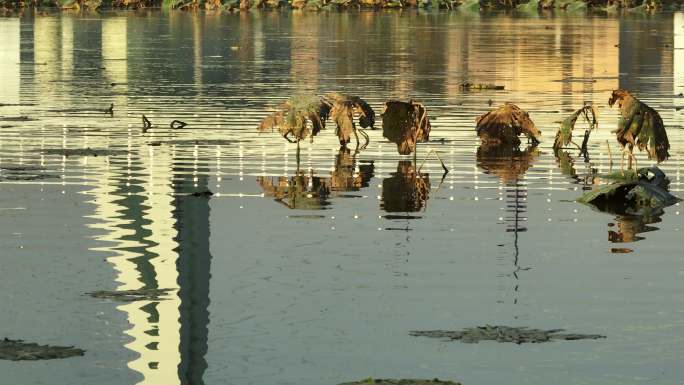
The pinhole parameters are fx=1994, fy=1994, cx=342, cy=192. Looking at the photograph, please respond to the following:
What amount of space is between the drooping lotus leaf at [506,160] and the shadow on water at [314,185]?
1.40m

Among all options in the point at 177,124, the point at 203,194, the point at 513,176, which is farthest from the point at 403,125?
the point at 177,124

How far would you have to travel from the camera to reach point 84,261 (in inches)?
607

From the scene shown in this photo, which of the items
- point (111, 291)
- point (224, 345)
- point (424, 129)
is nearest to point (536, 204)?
point (424, 129)

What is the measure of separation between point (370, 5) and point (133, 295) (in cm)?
11713

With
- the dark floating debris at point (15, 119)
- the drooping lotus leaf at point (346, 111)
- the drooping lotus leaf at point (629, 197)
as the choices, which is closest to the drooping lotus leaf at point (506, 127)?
the drooping lotus leaf at point (346, 111)

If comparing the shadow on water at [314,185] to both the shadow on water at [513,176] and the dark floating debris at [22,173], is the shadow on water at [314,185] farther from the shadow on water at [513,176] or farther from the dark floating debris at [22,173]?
the dark floating debris at [22,173]

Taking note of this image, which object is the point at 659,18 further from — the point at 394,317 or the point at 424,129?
the point at 394,317

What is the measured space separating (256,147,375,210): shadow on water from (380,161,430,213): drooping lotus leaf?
0.31 meters

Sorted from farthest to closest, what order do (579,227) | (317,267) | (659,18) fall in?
1. (659,18)
2. (579,227)
3. (317,267)

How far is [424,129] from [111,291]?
997 cm

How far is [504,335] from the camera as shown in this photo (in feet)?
40.6

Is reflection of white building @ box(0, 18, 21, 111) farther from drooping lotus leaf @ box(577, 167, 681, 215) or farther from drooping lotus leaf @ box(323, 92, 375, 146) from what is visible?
drooping lotus leaf @ box(577, 167, 681, 215)

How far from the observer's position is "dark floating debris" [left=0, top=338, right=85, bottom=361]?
1167 cm

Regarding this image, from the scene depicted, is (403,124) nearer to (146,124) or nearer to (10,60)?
(146,124)
